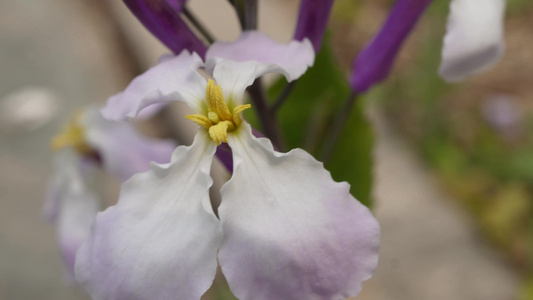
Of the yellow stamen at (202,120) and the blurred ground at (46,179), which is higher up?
the yellow stamen at (202,120)

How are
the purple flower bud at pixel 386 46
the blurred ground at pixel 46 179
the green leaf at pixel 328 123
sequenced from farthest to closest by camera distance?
the blurred ground at pixel 46 179, the green leaf at pixel 328 123, the purple flower bud at pixel 386 46

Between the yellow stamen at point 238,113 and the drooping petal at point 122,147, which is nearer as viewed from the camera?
the yellow stamen at point 238,113

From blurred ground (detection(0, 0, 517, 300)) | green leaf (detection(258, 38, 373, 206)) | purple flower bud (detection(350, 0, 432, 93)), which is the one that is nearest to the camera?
purple flower bud (detection(350, 0, 432, 93))

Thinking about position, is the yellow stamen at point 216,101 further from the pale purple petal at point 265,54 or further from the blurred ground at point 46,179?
the blurred ground at point 46,179

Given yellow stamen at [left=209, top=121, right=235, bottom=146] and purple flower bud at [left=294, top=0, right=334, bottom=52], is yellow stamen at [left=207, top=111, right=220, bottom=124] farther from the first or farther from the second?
purple flower bud at [left=294, top=0, right=334, bottom=52]

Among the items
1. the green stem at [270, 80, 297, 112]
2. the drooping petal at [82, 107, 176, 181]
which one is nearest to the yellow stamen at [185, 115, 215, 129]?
the green stem at [270, 80, 297, 112]

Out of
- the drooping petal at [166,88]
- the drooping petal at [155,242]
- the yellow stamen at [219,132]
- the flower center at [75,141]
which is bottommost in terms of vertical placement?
the flower center at [75,141]

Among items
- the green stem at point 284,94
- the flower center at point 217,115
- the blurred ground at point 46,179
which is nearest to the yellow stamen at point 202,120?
the flower center at point 217,115
